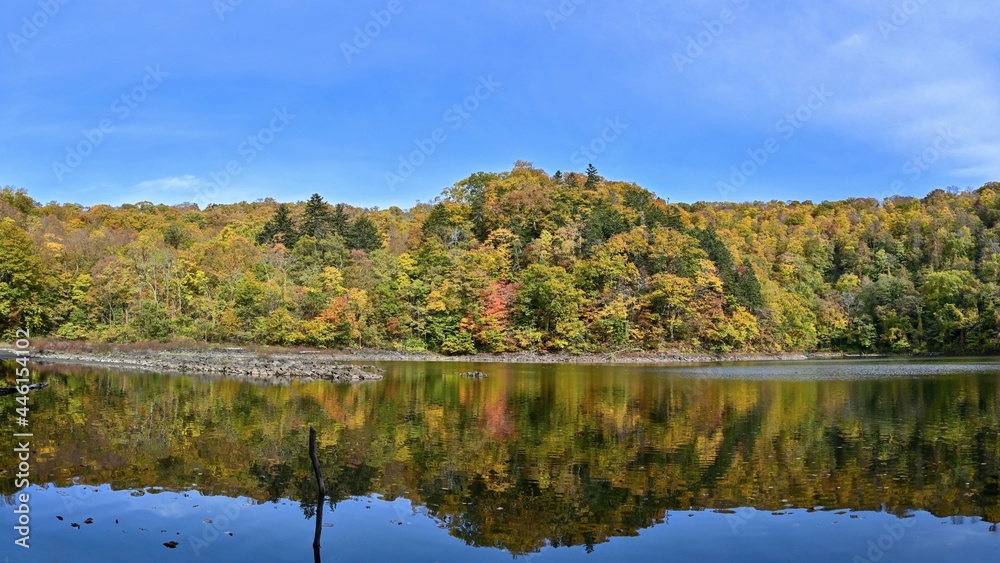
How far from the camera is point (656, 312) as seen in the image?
64.6 metres

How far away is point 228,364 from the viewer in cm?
4100

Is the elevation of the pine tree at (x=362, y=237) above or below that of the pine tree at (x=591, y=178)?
below

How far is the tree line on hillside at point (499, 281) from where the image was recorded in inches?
2276

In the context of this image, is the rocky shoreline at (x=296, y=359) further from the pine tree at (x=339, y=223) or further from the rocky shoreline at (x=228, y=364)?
the pine tree at (x=339, y=223)

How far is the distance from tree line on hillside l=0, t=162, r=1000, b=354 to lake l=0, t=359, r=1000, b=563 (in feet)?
117

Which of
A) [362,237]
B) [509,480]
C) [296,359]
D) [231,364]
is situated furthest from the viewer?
[362,237]

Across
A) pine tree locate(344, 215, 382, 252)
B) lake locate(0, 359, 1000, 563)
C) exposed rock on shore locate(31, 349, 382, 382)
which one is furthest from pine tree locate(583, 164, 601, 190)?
lake locate(0, 359, 1000, 563)

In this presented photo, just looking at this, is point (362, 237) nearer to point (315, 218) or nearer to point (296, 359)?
point (315, 218)

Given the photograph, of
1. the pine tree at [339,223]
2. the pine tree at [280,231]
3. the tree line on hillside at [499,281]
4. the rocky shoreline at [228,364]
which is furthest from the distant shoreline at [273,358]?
the pine tree at [280,231]

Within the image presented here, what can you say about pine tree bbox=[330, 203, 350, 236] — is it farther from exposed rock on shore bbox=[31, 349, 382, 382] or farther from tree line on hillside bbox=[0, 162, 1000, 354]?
exposed rock on shore bbox=[31, 349, 382, 382]

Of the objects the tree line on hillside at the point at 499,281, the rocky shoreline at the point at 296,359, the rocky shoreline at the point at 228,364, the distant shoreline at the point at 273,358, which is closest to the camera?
the rocky shoreline at the point at 228,364

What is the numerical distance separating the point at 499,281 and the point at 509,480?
168ft

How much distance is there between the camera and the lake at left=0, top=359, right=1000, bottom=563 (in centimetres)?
960

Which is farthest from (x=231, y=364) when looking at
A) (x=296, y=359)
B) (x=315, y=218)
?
(x=315, y=218)
